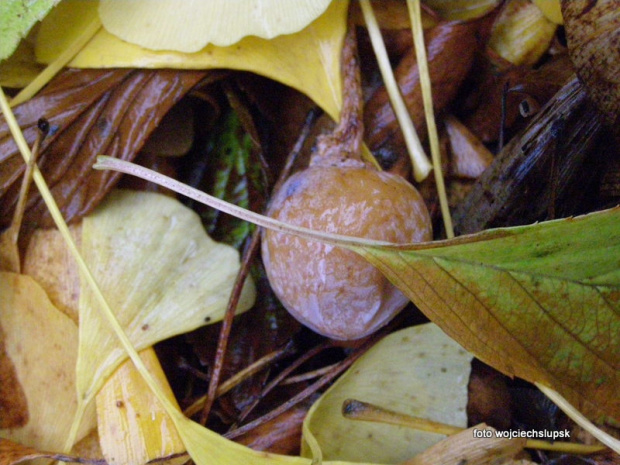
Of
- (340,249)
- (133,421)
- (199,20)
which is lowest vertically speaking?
Answer: (133,421)

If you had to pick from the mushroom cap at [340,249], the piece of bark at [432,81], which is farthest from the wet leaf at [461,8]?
the mushroom cap at [340,249]

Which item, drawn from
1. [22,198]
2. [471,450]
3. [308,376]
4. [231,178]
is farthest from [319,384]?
[22,198]

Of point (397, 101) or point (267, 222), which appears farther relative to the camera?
point (397, 101)

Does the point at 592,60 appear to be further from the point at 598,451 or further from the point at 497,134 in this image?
the point at 598,451

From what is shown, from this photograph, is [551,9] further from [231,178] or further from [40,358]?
[40,358]

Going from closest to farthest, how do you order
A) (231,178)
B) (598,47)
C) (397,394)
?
(598,47)
(397,394)
(231,178)

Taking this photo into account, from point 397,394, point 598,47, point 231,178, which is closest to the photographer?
point 598,47

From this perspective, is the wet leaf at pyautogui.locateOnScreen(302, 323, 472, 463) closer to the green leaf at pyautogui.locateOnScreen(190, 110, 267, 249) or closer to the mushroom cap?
the mushroom cap
